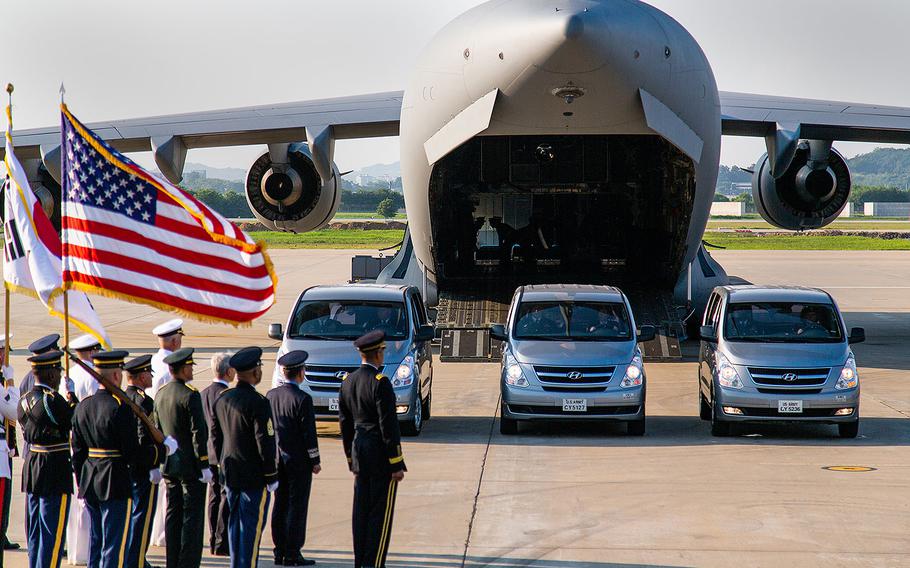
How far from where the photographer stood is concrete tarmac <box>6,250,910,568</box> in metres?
8.94

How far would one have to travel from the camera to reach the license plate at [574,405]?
13.5 metres

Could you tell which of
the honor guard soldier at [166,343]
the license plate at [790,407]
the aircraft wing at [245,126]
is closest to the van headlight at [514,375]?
the license plate at [790,407]

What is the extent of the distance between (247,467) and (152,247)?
1710 millimetres

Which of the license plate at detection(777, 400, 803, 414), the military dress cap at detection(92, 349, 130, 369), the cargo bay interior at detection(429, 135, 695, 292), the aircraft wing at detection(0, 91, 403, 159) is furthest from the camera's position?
the aircraft wing at detection(0, 91, 403, 159)

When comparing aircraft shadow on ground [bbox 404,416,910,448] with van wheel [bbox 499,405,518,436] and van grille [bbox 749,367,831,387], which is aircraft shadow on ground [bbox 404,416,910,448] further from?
van grille [bbox 749,367,831,387]

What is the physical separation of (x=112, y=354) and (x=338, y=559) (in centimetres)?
224

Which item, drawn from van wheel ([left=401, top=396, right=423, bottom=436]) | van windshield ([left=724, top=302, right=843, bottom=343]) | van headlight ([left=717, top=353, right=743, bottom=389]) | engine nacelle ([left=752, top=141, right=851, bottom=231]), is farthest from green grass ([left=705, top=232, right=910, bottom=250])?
van wheel ([left=401, top=396, right=423, bottom=436])

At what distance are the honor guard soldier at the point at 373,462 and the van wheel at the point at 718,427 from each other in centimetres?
615

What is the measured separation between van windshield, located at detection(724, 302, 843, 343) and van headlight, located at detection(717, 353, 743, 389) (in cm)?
65

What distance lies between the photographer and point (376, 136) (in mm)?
23781

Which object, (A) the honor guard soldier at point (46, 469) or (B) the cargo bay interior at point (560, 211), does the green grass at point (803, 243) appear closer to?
(B) the cargo bay interior at point (560, 211)

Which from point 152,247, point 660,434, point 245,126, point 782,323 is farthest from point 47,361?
point 245,126

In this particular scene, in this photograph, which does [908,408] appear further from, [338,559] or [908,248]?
[908,248]

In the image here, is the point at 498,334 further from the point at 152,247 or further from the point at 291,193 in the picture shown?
the point at 291,193
